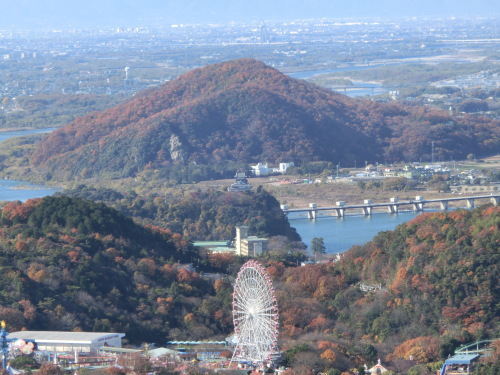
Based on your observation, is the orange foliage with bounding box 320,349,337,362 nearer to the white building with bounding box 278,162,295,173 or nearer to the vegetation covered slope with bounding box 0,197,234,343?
the vegetation covered slope with bounding box 0,197,234,343

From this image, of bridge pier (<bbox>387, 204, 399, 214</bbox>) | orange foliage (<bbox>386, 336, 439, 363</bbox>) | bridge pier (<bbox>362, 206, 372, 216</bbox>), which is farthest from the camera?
bridge pier (<bbox>387, 204, 399, 214</bbox>)

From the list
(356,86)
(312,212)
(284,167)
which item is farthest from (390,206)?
(356,86)

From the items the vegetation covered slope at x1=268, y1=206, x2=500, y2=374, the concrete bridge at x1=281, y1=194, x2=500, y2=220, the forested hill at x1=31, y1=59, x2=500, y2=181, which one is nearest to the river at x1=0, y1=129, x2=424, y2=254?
the concrete bridge at x1=281, y1=194, x2=500, y2=220

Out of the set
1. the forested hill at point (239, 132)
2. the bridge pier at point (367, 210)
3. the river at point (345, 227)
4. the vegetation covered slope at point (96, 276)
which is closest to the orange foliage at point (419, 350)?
the vegetation covered slope at point (96, 276)

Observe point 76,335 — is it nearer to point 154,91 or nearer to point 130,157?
point 130,157

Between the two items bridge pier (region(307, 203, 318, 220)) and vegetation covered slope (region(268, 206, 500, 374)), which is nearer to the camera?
vegetation covered slope (region(268, 206, 500, 374))

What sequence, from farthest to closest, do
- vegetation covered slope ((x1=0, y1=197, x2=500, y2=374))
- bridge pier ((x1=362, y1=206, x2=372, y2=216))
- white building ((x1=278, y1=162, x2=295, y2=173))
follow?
white building ((x1=278, y1=162, x2=295, y2=173))
bridge pier ((x1=362, y1=206, x2=372, y2=216))
vegetation covered slope ((x1=0, y1=197, x2=500, y2=374))

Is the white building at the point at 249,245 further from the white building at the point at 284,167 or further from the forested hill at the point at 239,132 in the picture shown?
the white building at the point at 284,167
